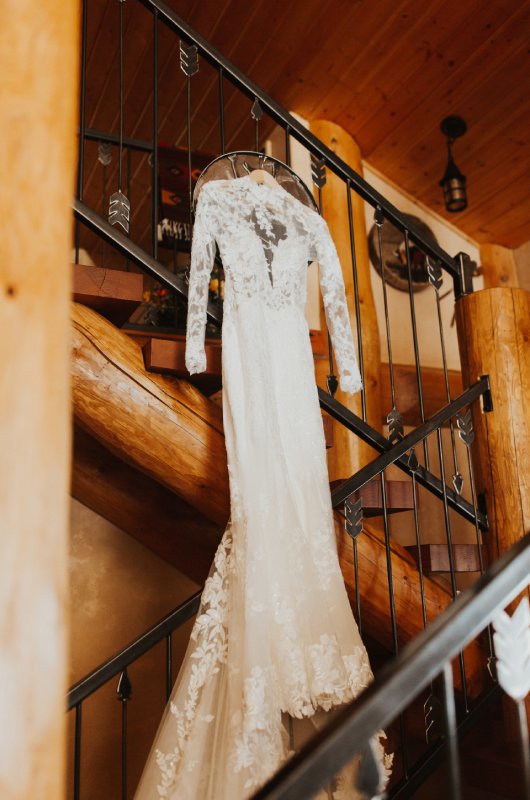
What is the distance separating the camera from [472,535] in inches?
185

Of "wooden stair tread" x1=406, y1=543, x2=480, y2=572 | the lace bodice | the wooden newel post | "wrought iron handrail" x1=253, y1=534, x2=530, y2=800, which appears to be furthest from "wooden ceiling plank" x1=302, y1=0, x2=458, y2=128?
"wrought iron handrail" x1=253, y1=534, x2=530, y2=800

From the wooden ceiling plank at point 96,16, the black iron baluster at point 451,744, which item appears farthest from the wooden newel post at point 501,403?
the wooden ceiling plank at point 96,16

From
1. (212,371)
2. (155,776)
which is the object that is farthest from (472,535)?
(155,776)

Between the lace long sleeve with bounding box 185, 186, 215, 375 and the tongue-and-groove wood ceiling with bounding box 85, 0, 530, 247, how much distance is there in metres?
2.58

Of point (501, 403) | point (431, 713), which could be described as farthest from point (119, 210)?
point (431, 713)

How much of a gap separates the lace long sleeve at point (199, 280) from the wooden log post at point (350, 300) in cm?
182

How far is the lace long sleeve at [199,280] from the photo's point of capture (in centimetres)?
217

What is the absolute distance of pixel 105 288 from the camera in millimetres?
2170

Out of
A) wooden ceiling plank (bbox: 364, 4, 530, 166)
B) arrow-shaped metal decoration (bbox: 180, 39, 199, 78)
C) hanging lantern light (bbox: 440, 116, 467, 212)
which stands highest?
wooden ceiling plank (bbox: 364, 4, 530, 166)

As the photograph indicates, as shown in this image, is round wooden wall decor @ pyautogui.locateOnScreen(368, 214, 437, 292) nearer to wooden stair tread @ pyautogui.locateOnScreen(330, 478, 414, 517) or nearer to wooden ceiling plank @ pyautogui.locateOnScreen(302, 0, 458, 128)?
wooden ceiling plank @ pyautogui.locateOnScreen(302, 0, 458, 128)

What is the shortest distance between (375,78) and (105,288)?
3.24m

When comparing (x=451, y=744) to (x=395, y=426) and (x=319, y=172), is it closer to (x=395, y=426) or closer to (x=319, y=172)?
(x=395, y=426)

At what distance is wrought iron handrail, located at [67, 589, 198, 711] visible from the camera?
2.06 m

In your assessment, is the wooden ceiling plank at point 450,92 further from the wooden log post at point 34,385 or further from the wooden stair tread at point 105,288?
the wooden log post at point 34,385
